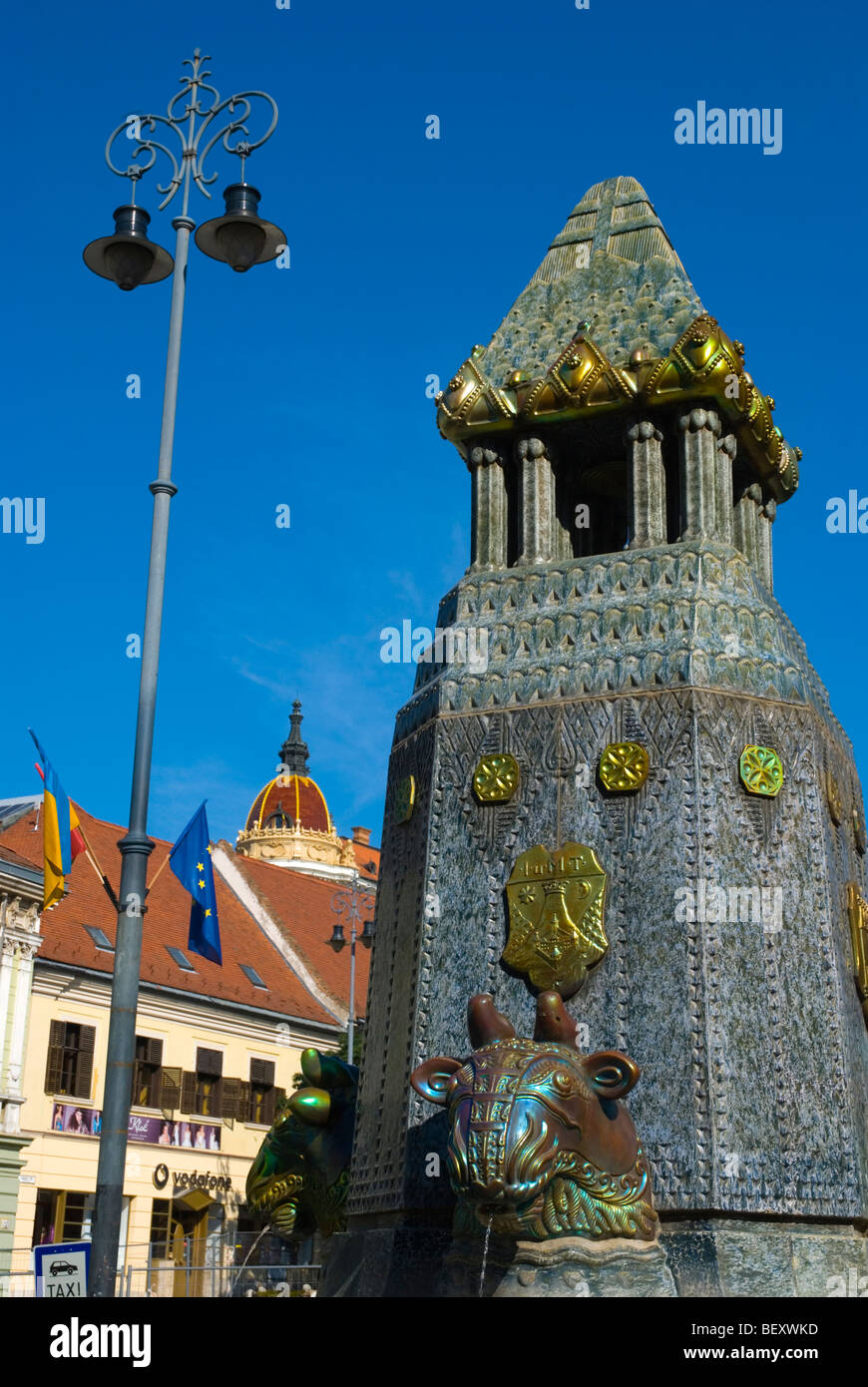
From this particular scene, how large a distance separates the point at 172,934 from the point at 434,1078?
32613 mm

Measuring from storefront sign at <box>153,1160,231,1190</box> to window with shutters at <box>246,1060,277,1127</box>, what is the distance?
2.10 m

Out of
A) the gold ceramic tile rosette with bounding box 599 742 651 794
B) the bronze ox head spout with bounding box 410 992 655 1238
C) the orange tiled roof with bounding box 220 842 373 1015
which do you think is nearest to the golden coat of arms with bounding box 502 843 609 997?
the gold ceramic tile rosette with bounding box 599 742 651 794

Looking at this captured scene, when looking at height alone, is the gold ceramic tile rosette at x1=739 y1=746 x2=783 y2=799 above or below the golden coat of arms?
above

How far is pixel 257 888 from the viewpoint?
50.5 m

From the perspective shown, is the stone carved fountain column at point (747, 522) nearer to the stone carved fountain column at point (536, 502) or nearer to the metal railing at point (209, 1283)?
the stone carved fountain column at point (536, 502)

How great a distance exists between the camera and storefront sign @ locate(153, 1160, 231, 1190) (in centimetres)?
3847

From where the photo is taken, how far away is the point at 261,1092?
43000 mm

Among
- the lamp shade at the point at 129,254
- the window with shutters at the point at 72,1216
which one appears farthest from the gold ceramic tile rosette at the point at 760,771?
the window with shutters at the point at 72,1216

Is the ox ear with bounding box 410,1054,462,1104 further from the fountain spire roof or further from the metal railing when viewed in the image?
the metal railing

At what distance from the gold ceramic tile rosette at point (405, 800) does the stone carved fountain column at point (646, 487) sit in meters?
2.96

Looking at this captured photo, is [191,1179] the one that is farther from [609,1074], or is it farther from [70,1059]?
[609,1074]

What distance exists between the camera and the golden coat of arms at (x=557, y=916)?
1298 cm

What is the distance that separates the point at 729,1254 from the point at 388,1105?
3223 millimetres

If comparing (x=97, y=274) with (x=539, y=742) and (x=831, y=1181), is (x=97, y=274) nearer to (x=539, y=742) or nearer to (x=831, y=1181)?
(x=539, y=742)
